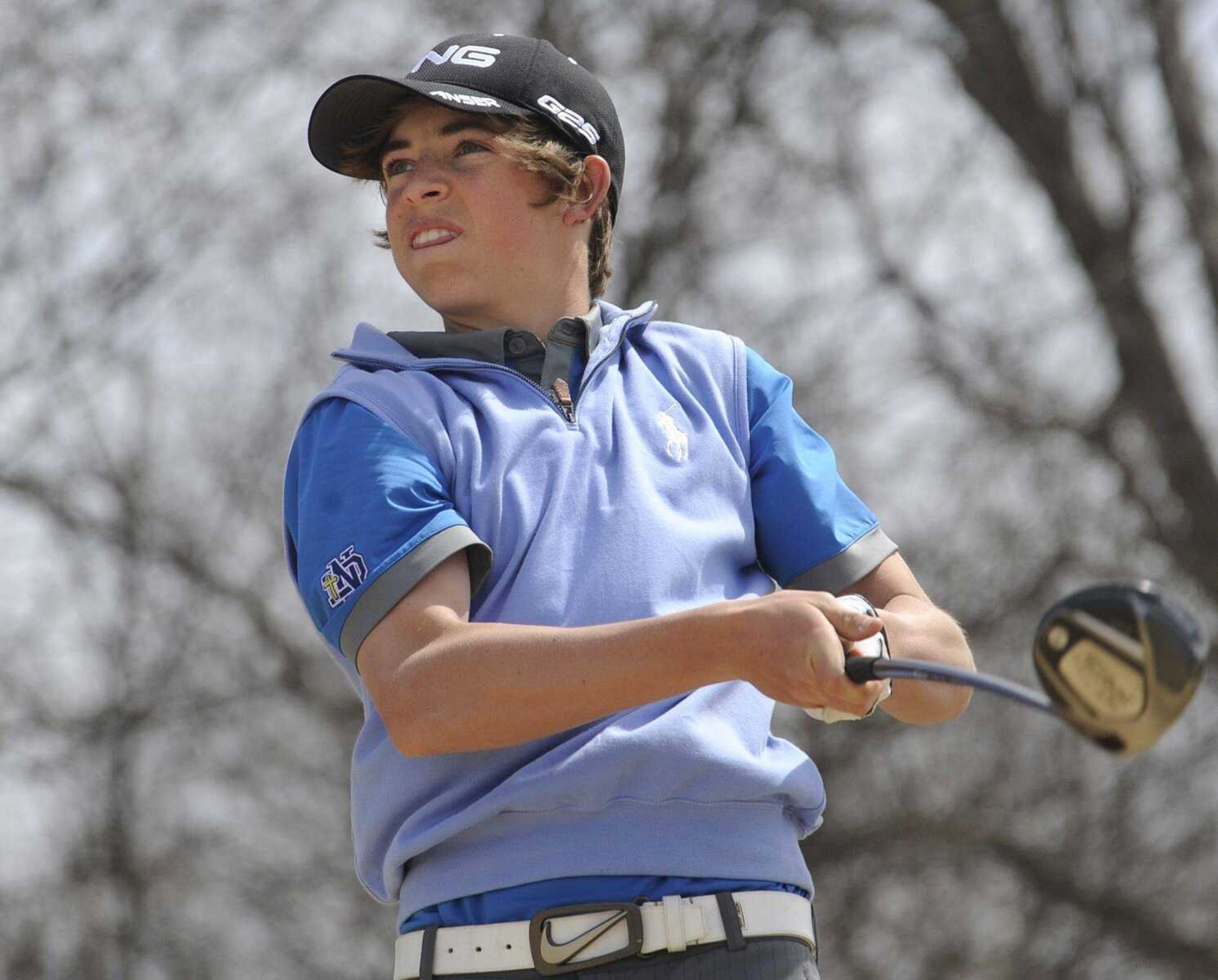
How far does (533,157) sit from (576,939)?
1.03 metres

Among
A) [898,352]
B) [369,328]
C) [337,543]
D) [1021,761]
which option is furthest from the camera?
[898,352]

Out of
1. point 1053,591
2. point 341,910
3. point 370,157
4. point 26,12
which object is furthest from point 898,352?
point 370,157

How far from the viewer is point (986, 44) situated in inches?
348

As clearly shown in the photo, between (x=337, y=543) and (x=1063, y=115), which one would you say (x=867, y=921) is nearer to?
(x=1063, y=115)

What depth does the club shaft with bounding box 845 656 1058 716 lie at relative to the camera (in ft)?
6.29

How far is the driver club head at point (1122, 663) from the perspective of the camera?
1.86 meters

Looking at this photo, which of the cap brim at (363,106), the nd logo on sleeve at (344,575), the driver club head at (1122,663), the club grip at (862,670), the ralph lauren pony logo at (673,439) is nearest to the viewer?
the driver club head at (1122,663)

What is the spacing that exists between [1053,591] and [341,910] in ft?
10.7

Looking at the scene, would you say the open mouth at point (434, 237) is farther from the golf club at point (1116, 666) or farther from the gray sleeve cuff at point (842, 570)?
the golf club at point (1116, 666)

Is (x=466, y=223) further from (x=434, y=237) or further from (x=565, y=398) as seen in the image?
(x=565, y=398)

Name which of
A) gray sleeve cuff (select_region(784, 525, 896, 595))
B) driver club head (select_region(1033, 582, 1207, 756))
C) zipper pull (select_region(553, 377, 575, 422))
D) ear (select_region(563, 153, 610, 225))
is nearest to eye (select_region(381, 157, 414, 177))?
ear (select_region(563, 153, 610, 225))

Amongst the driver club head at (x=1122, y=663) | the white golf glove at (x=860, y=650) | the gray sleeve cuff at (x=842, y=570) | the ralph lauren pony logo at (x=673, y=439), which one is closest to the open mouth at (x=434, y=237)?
the ralph lauren pony logo at (x=673, y=439)

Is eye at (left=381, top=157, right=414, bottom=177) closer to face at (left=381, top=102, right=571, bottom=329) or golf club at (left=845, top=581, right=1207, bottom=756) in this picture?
face at (left=381, top=102, right=571, bottom=329)

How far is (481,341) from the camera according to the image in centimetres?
249
